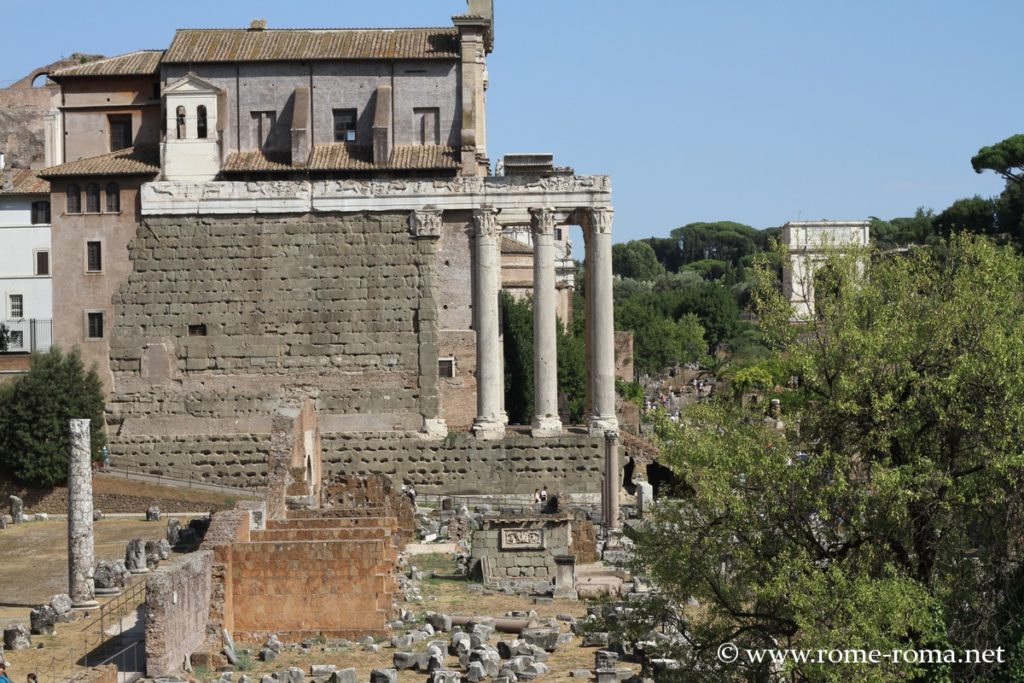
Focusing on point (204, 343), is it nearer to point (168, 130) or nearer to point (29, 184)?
point (168, 130)

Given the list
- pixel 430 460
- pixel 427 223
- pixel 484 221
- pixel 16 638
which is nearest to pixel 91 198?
pixel 427 223

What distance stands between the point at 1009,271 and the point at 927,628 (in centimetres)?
499

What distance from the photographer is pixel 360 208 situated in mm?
52062

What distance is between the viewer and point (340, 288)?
170 ft

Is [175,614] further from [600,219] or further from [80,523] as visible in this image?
[600,219]

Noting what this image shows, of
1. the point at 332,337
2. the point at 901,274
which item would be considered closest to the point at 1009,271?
the point at 901,274

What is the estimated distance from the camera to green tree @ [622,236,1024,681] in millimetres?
21250

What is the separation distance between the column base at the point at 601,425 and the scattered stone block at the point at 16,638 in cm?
2396

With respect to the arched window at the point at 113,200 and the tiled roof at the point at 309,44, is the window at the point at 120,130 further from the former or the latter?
the arched window at the point at 113,200

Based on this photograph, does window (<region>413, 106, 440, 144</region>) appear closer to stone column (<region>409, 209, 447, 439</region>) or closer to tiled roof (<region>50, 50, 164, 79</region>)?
stone column (<region>409, 209, 447, 439</region>)

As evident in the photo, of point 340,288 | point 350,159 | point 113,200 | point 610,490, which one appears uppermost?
point 350,159

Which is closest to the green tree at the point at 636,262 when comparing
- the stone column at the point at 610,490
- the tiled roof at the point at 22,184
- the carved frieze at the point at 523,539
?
the tiled roof at the point at 22,184

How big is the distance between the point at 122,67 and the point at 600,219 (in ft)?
53.0

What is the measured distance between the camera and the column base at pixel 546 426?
51094 mm
